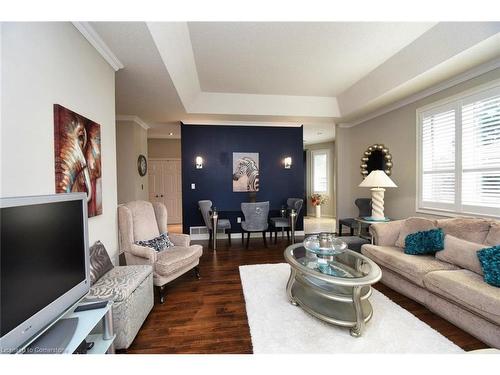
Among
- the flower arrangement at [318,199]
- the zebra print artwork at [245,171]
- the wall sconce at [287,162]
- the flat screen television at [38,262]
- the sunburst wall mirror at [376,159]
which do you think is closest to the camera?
the flat screen television at [38,262]

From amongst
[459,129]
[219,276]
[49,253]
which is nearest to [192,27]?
[49,253]

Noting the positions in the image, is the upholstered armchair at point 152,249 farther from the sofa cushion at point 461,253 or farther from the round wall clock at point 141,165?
the sofa cushion at point 461,253

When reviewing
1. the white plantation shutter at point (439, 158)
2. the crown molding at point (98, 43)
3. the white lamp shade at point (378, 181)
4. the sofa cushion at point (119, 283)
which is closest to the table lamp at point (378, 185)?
the white lamp shade at point (378, 181)

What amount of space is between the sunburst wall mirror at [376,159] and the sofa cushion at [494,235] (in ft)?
6.86

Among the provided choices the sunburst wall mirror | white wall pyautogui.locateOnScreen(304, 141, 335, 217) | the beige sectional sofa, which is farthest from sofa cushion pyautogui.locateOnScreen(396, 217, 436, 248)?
white wall pyautogui.locateOnScreen(304, 141, 335, 217)

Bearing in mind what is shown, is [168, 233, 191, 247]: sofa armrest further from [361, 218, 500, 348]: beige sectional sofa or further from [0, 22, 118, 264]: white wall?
[361, 218, 500, 348]: beige sectional sofa

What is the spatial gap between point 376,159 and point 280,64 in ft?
9.07

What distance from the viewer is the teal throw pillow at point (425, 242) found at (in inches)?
92.7

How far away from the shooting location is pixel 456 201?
9.79ft

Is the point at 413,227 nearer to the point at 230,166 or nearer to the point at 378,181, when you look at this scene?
the point at 378,181

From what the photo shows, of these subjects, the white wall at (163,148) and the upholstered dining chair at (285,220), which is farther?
the white wall at (163,148)

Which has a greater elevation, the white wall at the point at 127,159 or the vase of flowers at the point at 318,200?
the white wall at the point at 127,159

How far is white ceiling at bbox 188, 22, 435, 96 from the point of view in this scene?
2.42m

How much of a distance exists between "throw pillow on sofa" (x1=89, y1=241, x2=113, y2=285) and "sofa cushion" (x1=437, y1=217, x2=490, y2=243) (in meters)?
3.65
